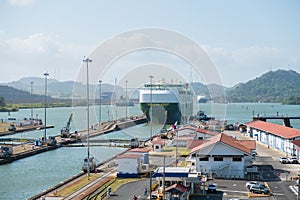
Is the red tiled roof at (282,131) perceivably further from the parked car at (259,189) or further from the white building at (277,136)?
the parked car at (259,189)

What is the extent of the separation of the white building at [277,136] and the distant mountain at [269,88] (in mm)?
107107

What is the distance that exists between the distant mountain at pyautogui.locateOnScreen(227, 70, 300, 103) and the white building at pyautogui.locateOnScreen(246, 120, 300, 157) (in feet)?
351

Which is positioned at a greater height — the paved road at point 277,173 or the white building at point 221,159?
the white building at point 221,159

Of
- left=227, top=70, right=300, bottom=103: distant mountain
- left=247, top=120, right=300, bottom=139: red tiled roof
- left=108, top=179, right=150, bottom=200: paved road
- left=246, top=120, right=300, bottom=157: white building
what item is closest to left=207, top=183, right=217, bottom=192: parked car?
left=108, top=179, right=150, bottom=200: paved road

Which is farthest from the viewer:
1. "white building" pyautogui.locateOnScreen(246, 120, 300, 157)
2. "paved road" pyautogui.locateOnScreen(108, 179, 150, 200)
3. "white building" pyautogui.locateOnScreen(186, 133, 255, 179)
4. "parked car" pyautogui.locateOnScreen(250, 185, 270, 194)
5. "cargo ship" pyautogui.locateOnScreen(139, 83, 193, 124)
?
"cargo ship" pyautogui.locateOnScreen(139, 83, 193, 124)

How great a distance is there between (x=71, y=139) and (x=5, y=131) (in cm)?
834

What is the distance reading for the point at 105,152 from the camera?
19812mm

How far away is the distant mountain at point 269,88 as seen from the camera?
134250 millimetres

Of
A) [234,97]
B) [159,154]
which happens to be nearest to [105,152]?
[159,154]

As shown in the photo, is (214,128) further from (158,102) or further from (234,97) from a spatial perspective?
(234,97)

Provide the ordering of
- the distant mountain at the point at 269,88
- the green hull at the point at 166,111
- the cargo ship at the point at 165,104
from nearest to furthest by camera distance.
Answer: the green hull at the point at 166,111, the cargo ship at the point at 165,104, the distant mountain at the point at 269,88

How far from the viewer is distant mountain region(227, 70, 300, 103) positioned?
134250mm

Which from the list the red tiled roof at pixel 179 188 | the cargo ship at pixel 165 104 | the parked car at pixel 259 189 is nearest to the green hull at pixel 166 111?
the cargo ship at pixel 165 104

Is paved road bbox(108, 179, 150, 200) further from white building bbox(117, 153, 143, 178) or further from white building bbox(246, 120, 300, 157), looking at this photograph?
white building bbox(246, 120, 300, 157)
